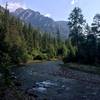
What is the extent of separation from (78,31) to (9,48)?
25.1 metres

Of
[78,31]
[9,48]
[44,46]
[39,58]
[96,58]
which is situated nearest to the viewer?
[96,58]

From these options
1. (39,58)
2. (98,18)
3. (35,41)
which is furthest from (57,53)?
(98,18)

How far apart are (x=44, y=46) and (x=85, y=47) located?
6962 centimetres

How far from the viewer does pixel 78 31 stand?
88000mm

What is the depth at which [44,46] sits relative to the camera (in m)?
140

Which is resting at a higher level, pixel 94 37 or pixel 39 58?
pixel 94 37

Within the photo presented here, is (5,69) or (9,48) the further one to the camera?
(9,48)

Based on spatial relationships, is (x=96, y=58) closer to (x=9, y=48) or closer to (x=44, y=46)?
(x=9, y=48)

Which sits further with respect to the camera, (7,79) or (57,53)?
(57,53)

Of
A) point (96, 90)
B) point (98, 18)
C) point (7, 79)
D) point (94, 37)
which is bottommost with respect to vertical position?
point (96, 90)

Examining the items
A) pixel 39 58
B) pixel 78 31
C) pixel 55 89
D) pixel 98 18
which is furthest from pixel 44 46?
pixel 55 89

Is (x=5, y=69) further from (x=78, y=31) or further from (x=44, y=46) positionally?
(x=44, y=46)

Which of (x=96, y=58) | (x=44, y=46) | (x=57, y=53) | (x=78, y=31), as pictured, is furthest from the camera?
(x=44, y=46)

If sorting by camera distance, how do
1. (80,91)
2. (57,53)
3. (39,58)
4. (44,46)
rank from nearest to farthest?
1. (80,91)
2. (39,58)
3. (57,53)
4. (44,46)
